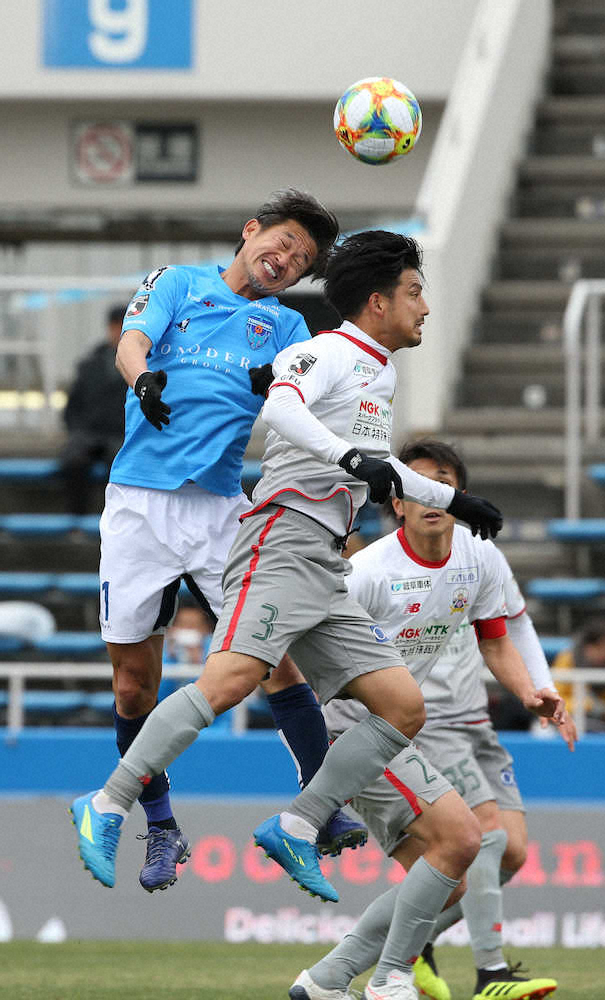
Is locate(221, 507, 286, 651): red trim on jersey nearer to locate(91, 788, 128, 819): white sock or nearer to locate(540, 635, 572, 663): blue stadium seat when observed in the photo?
locate(91, 788, 128, 819): white sock

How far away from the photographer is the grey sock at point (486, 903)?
23.3 feet

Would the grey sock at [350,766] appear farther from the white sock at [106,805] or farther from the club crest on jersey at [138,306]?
the club crest on jersey at [138,306]

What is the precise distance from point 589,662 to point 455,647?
3.30m

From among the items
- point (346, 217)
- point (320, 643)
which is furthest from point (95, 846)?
point (346, 217)

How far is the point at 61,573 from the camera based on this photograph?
1337 cm

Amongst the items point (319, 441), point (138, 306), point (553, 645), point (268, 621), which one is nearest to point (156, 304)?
point (138, 306)

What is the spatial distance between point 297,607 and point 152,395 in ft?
2.53

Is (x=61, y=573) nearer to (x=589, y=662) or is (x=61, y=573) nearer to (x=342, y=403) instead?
(x=589, y=662)

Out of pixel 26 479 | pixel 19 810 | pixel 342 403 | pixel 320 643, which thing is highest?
pixel 342 403

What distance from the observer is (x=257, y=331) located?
19.9ft

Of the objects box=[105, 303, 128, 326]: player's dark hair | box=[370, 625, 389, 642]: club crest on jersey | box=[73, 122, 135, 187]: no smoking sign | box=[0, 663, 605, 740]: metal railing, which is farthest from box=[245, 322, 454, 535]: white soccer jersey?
box=[73, 122, 135, 187]: no smoking sign

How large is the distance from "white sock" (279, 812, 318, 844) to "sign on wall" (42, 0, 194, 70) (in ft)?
41.4

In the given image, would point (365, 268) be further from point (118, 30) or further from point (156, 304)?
point (118, 30)

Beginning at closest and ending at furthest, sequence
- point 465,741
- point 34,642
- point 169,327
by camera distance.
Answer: point 169,327, point 465,741, point 34,642
